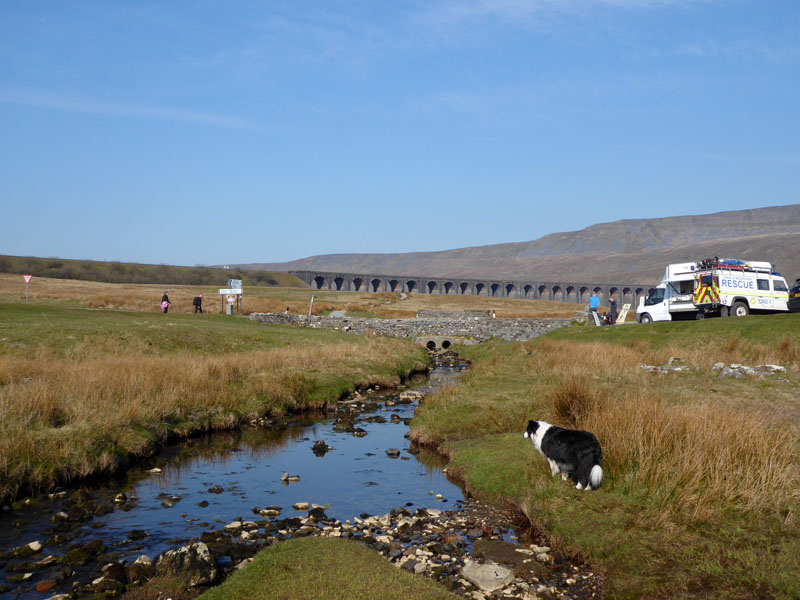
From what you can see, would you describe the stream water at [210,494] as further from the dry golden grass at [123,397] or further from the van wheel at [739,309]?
the van wheel at [739,309]

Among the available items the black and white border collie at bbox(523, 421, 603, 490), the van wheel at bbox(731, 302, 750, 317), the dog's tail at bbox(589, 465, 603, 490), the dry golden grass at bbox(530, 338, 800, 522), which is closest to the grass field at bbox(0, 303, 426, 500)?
the black and white border collie at bbox(523, 421, 603, 490)

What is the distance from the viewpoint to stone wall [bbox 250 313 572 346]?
54219 mm

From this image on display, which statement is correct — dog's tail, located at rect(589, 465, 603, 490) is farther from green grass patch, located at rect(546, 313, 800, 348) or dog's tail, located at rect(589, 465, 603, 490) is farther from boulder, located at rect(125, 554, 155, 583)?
green grass patch, located at rect(546, 313, 800, 348)

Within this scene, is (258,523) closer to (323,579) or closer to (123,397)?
(323,579)

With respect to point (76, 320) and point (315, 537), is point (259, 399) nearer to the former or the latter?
point (315, 537)

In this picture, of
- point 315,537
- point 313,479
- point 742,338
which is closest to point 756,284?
point 742,338

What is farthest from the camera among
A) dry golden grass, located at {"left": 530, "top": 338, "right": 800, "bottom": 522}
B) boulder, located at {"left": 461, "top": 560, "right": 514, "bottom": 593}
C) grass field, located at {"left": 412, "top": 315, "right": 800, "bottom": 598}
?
dry golden grass, located at {"left": 530, "top": 338, "right": 800, "bottom": 522}

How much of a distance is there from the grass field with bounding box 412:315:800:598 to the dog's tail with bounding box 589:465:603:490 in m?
0.15

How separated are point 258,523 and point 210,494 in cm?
256

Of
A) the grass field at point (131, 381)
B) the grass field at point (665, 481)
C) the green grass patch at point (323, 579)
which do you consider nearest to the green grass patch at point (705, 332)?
the grass field at point (665, 481)

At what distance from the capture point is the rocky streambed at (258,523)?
948 centimetres

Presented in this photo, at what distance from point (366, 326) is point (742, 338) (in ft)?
106

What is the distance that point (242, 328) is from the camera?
39.5m

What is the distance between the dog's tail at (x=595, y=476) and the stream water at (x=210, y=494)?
10.1 ft
